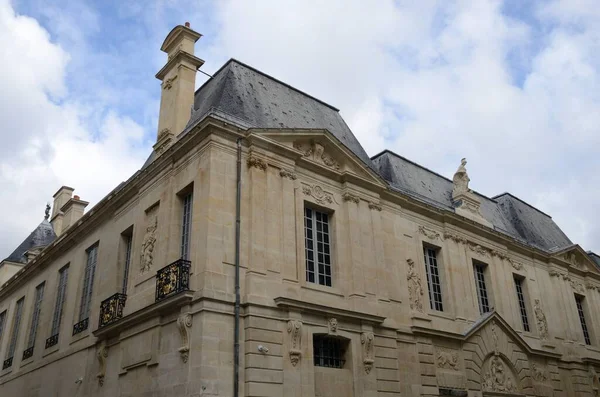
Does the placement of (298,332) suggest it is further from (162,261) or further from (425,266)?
(425,266)

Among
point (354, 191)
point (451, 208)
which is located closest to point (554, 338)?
point (451, 208)

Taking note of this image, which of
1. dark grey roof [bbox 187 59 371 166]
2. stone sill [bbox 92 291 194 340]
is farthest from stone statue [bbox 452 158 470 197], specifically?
stone sill [bbox 92 291 194 340]

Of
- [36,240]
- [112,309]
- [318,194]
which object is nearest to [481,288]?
[318,194]

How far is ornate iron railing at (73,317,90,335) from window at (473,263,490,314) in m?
10.6

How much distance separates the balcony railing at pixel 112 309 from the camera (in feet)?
42.0

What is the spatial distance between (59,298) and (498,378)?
12.7 meters

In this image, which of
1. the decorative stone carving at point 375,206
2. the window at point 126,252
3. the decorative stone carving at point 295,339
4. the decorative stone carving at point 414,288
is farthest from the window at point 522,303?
the window at point 126,252

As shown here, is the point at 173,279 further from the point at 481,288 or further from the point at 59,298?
the point at 481,288

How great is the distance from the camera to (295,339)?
11.0 m

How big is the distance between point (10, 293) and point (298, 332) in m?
15.1

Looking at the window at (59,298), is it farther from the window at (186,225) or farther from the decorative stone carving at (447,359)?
the decorative stone carving at (447,359)

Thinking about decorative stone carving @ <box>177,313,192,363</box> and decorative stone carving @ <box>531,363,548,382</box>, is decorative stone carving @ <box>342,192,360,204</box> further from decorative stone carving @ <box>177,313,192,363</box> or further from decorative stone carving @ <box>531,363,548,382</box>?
decorative stone carving @ <box>531,363,548,382</box>

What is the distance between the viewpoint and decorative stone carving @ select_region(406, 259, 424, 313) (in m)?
14.3

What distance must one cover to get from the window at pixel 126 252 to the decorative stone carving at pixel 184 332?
4.03m
